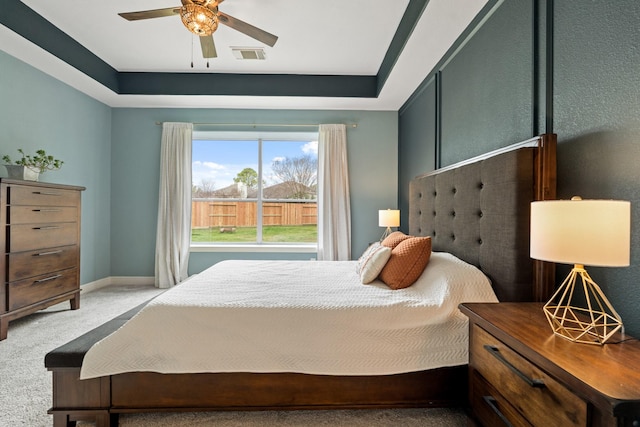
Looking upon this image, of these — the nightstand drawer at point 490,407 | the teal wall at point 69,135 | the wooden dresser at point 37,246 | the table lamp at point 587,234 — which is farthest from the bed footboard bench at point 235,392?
the teal wall at point 69,135

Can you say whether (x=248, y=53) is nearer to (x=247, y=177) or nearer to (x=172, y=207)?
(x=247, y=177)

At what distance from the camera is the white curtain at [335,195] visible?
13.9 ft

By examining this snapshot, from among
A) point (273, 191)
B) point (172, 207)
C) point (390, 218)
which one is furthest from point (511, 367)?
point (172, 207)

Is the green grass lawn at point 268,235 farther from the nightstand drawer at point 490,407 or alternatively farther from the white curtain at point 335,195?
the nightstand drawer at point 490,407

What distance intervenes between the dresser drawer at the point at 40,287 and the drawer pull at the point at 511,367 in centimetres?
342

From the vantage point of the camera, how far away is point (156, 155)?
4316mm

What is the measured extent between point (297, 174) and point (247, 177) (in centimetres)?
73

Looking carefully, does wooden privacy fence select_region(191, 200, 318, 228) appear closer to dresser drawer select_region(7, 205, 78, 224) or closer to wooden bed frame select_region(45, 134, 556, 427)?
dresser drawer select_region(7, 205, 78, 224)

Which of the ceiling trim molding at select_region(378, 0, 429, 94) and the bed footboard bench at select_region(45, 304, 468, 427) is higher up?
the ceiling trim molding at select_region(378, 0, 429, 94)

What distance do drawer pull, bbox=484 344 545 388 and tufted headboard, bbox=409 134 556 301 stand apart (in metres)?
0.44

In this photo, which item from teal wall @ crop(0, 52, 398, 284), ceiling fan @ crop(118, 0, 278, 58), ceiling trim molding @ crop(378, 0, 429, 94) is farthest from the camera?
teal wall @ crop(0, 52, 398, 284)

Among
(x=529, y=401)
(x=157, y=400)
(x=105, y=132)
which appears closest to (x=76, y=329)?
(x=157, y=400)

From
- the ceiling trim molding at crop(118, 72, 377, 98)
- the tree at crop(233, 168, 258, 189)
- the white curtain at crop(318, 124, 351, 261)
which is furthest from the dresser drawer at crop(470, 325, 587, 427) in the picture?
the tree at crop(233, 168, 258, 189)

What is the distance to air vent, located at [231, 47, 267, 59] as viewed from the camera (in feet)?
10.6
